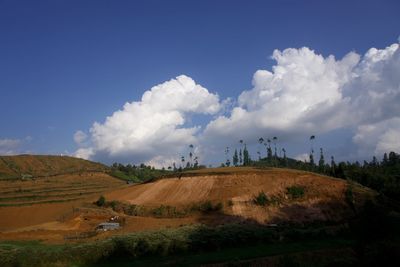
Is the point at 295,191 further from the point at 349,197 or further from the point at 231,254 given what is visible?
the point at 231,254

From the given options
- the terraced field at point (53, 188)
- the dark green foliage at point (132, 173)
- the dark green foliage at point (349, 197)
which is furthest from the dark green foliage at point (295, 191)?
the dark green foliage at point (132, 173)

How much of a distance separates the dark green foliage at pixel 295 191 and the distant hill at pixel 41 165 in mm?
99769

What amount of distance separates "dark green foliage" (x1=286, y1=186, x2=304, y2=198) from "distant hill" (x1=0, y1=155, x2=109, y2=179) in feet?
327

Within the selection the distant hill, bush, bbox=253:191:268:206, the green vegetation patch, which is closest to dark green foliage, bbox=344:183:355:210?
the green vegetation patch

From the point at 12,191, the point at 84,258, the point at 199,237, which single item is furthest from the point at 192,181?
the point at 12,191

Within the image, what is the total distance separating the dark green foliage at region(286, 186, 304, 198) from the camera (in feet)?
206

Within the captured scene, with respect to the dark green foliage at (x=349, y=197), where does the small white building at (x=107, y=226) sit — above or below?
below

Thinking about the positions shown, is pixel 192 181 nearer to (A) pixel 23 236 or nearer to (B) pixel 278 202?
(B) pixel 278 202

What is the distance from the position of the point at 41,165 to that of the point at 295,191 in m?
131

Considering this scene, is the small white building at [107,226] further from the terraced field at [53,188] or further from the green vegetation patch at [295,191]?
the terraced field at [53,188]

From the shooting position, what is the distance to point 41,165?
173875mm

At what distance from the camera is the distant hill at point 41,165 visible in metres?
156

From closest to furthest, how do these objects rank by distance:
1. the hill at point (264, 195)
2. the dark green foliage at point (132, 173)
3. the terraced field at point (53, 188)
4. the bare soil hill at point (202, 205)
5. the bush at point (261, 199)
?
the bare soil hill at point (202, 205)
the hill at point (264, 195)
the bush at point (261, 199)
the terraced field at point (53, 188)
the dark green foliage at point (132, 173)

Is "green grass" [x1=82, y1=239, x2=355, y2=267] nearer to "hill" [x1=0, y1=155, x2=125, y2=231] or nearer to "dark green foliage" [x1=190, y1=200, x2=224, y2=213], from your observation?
"dark green foliage" [x1=190, y1=200, x2=224, y2=213]
